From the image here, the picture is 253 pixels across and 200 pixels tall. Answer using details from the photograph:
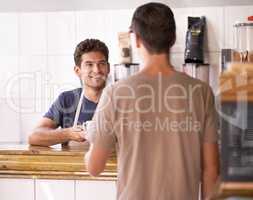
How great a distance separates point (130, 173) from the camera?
1147 millimetres

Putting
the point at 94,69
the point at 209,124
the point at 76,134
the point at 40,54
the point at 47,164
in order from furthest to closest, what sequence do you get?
the point at 40,54 → the point at 94,69 → the point at 76,134 → the point at 47,164 → the point at 209,124

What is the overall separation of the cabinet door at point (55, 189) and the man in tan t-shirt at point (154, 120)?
1.70 feet

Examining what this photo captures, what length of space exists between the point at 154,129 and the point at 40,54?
1.57 metres

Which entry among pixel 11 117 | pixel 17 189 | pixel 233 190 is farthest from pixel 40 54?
pixel 233 190

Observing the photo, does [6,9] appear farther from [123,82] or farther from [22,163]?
[123,82]

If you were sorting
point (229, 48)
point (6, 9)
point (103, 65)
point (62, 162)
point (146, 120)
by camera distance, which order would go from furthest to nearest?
point (6, 9) < point (229, 48) < point (103, 65) < point (62, 162) < point (146, 120)

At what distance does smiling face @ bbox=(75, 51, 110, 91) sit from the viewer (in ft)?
6.59

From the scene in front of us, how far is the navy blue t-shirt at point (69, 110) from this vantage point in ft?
6.74

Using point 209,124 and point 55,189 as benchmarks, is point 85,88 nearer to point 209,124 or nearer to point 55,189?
point 55,189

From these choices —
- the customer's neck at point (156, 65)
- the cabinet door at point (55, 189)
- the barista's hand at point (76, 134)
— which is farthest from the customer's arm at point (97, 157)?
the barista's hand at point (76, 134)

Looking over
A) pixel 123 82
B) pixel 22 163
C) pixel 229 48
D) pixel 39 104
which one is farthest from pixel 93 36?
pixel 123 82

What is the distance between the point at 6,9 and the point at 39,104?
22.6 inches

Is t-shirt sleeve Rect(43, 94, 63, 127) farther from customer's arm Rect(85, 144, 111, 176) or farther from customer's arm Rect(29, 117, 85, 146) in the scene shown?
customer's arm Rect(85, 144, 111, 176)

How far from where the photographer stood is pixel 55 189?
5.40ft
